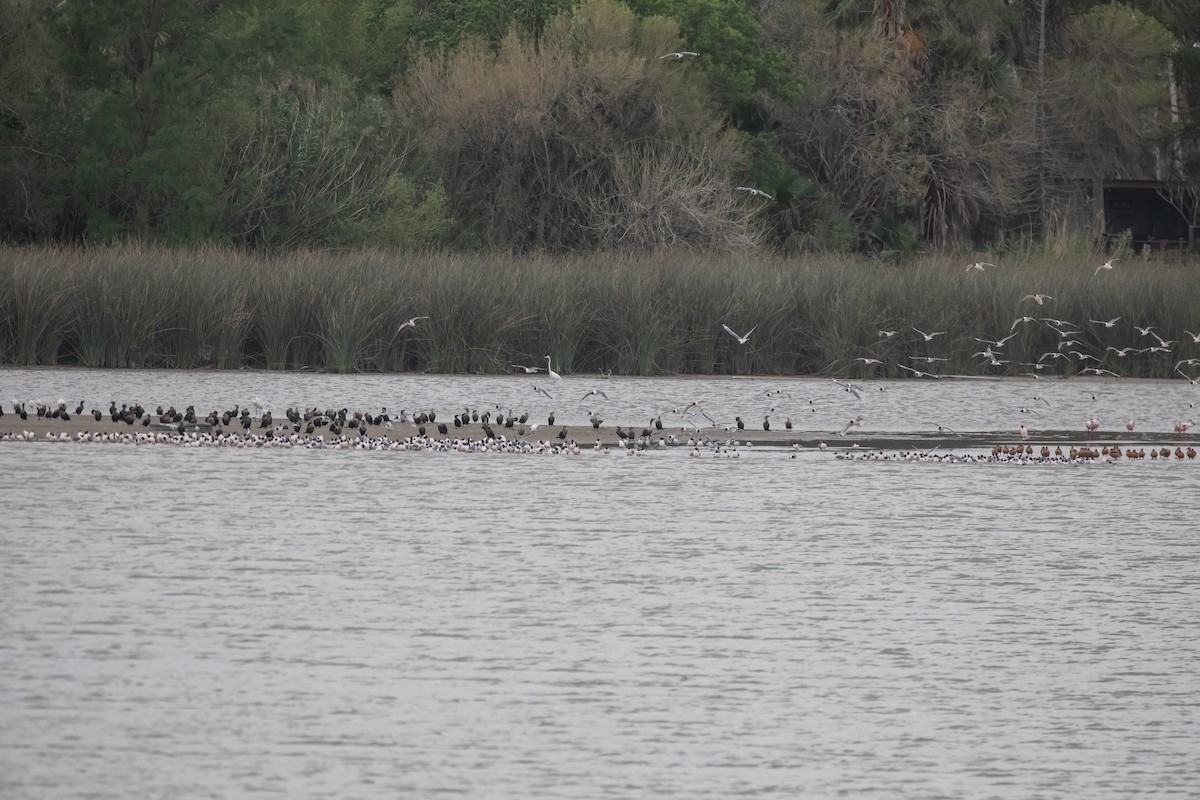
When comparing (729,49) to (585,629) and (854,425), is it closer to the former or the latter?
(854,425)

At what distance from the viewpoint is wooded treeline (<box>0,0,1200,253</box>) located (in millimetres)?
36719

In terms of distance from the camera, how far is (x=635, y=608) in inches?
423

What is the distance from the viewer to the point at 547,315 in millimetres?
26672

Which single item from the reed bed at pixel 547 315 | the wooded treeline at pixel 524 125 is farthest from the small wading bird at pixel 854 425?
the wooded treeline at pixel 524 125

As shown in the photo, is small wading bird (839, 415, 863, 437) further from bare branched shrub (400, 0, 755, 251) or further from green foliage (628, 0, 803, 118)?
green foliage (628, 0, 803, 118)

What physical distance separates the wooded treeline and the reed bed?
7.75 m

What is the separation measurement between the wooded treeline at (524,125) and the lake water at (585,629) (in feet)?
66.6

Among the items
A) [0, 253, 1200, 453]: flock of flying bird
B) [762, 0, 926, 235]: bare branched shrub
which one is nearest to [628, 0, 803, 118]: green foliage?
[762, 0, 926, 235]: bare branched shrub

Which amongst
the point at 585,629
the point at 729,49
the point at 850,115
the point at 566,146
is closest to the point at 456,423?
the point at 585,629

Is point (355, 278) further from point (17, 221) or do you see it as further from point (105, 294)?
point (17, 221)

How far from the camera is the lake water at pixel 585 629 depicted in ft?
25.4

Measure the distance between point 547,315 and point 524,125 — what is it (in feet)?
43.0

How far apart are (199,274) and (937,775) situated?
2043cm

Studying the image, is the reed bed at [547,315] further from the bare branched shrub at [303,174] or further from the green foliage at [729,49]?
the green foliage at [729,49]
